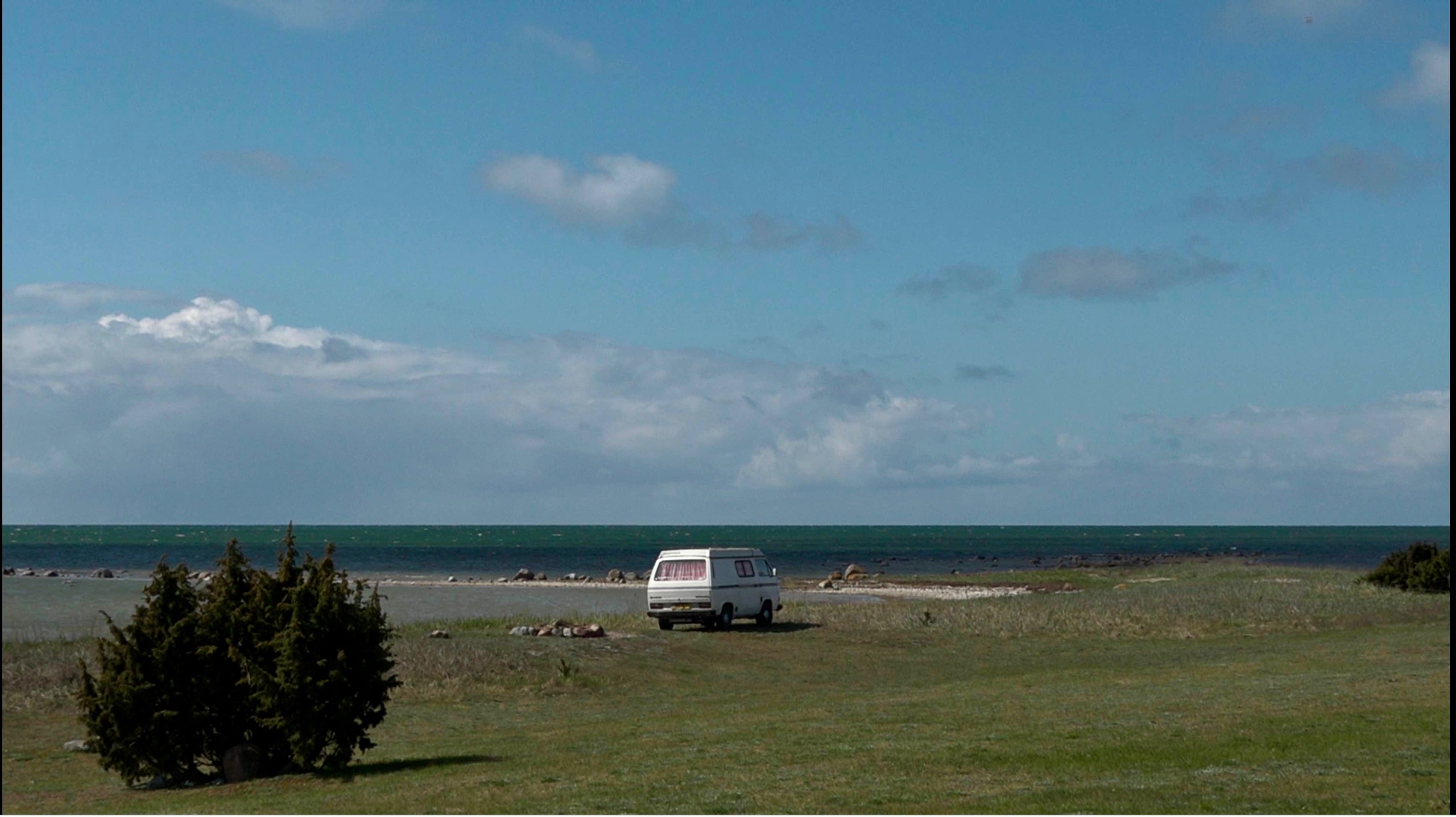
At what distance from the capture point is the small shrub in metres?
55.3

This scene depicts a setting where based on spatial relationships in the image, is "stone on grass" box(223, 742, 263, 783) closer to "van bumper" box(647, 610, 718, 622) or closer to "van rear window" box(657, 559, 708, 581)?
"van bumper" box(647, 610, 718, 622)

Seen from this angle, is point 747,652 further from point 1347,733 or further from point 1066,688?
point 1347,733

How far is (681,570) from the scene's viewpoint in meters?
42.9

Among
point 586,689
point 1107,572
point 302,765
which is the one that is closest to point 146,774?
point 302,765

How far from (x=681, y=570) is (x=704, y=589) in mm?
1186

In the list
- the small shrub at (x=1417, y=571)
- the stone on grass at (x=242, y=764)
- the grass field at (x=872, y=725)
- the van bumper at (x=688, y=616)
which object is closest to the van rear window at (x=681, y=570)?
the van bumper at (x=688, y=616)

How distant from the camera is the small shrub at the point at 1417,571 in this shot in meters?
55.3

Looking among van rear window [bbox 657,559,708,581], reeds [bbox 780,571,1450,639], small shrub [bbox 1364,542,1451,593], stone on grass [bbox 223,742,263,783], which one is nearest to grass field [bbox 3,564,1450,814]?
reeds [bbox 780,571,1450,639]

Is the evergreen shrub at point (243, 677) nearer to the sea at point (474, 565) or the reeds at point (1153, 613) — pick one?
the sea at point (474, 565)

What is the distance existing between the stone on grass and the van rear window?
24.6 metres

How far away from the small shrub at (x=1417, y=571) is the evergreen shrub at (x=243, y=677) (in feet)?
160

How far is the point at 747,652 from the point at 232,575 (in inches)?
789

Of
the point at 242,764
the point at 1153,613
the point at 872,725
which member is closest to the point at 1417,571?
the point at 1153,613

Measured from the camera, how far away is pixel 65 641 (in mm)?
32969
